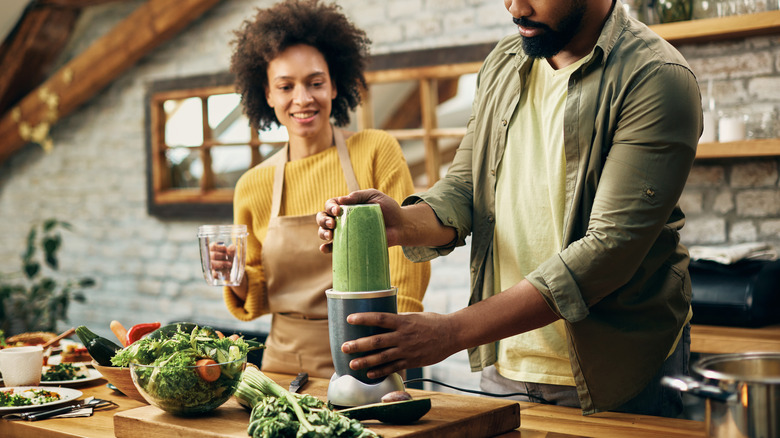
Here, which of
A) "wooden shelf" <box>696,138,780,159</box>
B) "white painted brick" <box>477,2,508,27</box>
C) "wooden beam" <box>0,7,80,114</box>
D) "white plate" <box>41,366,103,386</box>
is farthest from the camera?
"wooden beam" <box>0,7,80,114</box>

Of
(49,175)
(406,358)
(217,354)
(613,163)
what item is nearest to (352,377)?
(406,358)

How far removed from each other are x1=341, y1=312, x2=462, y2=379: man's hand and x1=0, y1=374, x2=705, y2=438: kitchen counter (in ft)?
0.81

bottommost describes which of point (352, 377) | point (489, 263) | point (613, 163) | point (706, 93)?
point (352, 377)

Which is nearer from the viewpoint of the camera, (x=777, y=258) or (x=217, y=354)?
(x=217, y=354)

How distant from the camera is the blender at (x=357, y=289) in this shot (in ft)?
4.55

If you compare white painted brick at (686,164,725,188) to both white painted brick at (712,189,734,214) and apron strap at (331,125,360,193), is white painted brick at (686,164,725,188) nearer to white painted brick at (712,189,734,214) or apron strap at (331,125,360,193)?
white painted brick at (712,189,734,214)

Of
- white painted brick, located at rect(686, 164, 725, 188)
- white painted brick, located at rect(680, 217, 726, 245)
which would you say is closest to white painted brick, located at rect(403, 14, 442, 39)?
white painted brick, located at rect(686, 164, 725, 188)

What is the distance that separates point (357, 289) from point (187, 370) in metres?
0.37

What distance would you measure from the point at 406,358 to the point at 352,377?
0.44 feet

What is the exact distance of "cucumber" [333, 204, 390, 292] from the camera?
4.59 ft

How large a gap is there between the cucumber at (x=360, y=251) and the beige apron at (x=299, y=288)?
822mm

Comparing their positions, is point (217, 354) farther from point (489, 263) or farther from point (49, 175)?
point (49, 175)

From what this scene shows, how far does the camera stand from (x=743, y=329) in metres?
2.96

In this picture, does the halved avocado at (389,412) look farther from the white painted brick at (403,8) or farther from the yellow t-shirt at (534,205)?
the white painted brick at (403,8)
